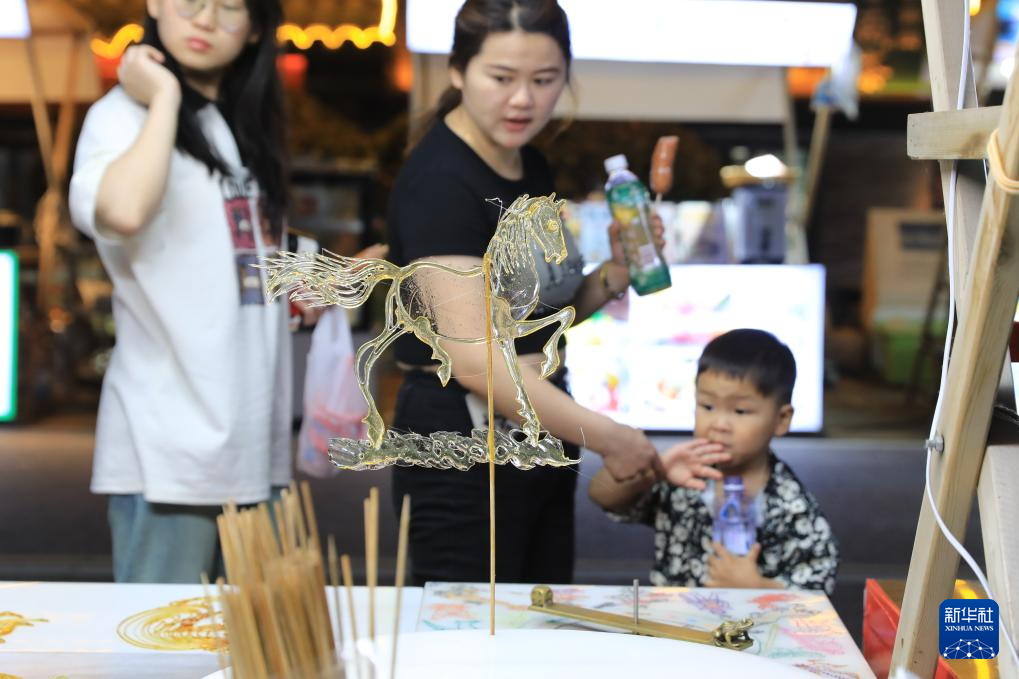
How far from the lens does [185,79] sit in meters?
1.54

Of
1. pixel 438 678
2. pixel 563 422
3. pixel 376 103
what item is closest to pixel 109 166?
pixel 563 422

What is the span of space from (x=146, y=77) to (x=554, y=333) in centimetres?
71

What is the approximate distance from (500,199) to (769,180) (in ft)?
10.4

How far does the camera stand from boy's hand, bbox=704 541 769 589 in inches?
58.1

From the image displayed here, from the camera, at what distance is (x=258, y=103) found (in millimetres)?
1581

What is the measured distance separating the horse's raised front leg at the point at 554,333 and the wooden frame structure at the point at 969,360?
382 millimetres

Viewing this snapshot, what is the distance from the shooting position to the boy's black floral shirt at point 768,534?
151 centimetres

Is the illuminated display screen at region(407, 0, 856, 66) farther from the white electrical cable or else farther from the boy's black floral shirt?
the white electrical cable

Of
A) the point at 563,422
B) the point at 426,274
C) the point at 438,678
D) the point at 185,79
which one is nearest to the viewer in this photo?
the point at 438,678

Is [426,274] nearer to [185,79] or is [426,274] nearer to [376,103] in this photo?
[185,79]

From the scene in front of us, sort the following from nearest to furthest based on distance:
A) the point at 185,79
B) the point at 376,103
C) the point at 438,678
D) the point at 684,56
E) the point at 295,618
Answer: the point at 295,618, the point at 438,678, the point at 185,79, the point at 684,56, the point at 376,103

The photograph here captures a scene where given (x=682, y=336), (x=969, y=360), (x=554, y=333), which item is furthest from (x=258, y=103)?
(x=682, y=336)

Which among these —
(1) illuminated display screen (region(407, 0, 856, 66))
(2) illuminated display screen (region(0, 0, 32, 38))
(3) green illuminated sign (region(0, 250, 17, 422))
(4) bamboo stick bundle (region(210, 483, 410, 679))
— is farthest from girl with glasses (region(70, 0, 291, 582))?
(2) illuminated display screen (region(0, 0, 32, 38))

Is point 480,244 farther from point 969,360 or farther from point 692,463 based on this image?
point 969,360
